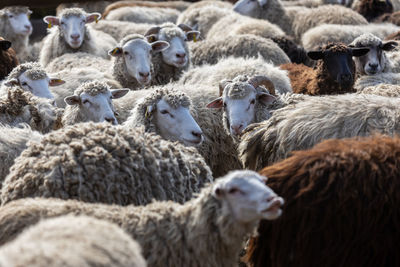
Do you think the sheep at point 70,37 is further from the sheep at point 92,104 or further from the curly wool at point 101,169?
the curly wool at point 101,169

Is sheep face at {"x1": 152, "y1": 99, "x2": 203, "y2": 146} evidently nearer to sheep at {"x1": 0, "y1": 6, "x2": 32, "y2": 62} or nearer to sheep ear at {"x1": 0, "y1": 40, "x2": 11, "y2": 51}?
sheep ear at {"x1": 0, "y1": 40, "x2": 11, "y2": 51}

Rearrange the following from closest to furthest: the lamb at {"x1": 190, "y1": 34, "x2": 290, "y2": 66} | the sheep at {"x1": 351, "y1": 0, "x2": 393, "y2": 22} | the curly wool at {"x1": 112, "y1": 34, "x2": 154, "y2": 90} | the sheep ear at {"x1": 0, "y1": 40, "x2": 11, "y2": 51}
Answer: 1. the curly wool at {"x1": 112, "y1": 34, "x2": 154, "y2": 90}
2. the sheep ear at {"x1": 0, "y1": 40, "x2": 11, "y2": 51}
3. the lamb at {"x1": 190, "y1": 34, "x2": 290, "y2": 66}
4. the sheep at {"x1": 351, "y1": 0, "x2": 393, "y2": 22}

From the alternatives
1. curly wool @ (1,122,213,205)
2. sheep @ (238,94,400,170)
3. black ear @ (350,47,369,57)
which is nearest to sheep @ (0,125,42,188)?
curly wool @ (1,122,213,205)

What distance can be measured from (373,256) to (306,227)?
0.37 meters

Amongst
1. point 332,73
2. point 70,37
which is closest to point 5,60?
point 70,37

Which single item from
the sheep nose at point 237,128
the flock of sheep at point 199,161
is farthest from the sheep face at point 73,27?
the sheep nose at point 237,128

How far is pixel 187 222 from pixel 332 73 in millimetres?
3833

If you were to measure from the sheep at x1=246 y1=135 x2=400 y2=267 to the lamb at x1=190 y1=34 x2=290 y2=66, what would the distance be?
16.4 feet

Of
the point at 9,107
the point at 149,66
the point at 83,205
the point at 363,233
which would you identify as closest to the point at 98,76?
the point at 149,66

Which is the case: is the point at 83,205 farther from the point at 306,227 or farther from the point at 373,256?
the point at 373,256

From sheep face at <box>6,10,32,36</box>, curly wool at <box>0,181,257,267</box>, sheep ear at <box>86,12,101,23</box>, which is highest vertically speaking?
curly wool at <box>0,181,257,267</box>

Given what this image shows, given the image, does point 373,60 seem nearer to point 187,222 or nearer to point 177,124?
point 177,124

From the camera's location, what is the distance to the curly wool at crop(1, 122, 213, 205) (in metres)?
4.12

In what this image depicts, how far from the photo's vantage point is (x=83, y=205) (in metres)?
3.68
